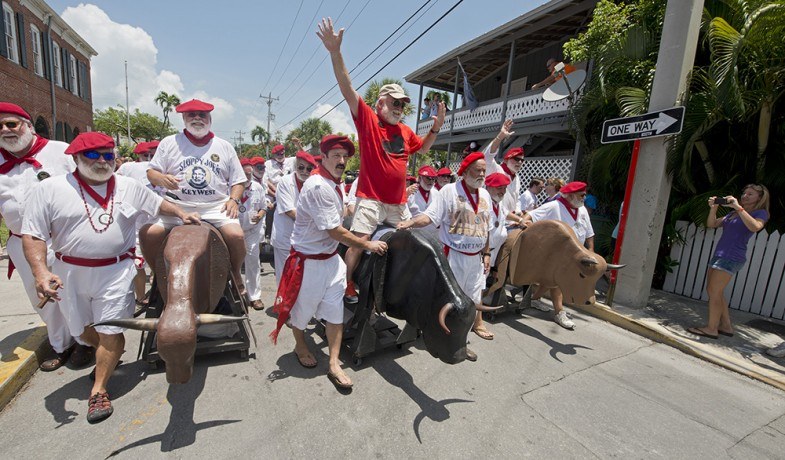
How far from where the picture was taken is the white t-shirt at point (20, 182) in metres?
2.81

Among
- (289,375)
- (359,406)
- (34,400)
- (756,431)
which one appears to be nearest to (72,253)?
(34,400)

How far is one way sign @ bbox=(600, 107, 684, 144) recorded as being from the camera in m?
4.59

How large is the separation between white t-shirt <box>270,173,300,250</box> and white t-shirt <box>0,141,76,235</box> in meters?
2.00

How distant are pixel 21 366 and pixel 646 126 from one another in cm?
710

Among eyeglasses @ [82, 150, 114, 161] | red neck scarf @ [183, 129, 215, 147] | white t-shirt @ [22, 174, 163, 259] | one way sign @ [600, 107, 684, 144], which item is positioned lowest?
white t-shirt @ [22, 174, 163, 259]

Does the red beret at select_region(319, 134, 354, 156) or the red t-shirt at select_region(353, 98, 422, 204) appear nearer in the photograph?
the red beret at select_region(319, 134, 354, 156)

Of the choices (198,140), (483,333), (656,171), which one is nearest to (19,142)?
(198,140)

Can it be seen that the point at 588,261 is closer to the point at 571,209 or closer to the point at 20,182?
the point at 571,209

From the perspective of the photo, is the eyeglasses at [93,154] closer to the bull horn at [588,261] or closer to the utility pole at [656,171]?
the bull horn at [588,261]

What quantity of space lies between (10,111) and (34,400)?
7.09 feet

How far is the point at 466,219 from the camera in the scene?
3.56 metres

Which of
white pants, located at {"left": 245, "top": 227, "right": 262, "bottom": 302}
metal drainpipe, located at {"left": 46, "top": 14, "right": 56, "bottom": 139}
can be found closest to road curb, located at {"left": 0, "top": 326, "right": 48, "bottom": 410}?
white pants, located at {"left": 245, "top": 227, "right": 262, "bottom": 302}

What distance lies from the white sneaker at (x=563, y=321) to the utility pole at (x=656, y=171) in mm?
1426

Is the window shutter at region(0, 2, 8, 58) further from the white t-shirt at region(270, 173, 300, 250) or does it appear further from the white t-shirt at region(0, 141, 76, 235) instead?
the white t-shirt at region(270, 173, 300, 250)
